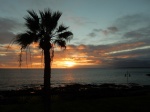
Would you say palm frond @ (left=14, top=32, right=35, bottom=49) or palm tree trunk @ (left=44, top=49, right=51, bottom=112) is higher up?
palm frond @ (left=14, top=32, right=35, bottom=49)

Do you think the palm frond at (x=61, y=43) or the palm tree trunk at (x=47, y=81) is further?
the palm frond at (x=61, y=43)

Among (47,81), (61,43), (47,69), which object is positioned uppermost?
(61,43)

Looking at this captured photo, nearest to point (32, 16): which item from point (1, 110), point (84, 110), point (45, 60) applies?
point (45, 60)

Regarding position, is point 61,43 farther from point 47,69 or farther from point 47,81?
point 47,81

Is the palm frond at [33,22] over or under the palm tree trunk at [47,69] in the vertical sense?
over

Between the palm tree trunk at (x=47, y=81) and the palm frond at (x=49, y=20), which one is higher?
the palm frond at (x=49, y=20)

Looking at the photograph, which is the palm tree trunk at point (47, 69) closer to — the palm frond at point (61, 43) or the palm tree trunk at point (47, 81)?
the palm tree trunk at point (47, 81)

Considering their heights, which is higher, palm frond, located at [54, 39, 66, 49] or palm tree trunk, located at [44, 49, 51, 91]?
palm frond, located at [54, 39, 66, 49]

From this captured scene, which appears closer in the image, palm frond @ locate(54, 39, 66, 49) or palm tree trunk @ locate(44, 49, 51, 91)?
palm tree trunk @ locate(44, 49, 51, 91)

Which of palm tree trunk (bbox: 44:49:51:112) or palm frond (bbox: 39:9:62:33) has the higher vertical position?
palm frond (bbox: 39:9:62:33)

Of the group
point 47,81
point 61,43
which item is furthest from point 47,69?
point 61,43

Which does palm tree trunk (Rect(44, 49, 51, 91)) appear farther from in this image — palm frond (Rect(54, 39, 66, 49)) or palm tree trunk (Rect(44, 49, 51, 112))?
palm frond (Rect(54, 39, 66, 49))

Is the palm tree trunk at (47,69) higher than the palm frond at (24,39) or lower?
lower

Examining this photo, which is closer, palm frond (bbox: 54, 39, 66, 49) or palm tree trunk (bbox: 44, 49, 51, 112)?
palm tree trunk (bbox: 44, 49, 51, 112)
